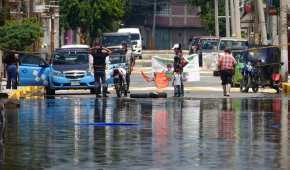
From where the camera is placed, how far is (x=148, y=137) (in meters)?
21.2

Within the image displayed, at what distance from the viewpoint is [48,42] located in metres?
83.4

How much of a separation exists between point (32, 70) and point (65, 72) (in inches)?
158

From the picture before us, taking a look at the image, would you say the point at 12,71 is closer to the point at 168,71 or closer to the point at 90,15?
the point at 168,71

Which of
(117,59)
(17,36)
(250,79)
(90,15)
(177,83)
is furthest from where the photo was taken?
(90,15)

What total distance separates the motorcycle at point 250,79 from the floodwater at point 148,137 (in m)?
9.12

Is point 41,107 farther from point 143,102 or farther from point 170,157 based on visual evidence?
point 170,157

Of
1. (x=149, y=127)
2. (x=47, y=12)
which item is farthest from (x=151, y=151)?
(x=47, y=12)

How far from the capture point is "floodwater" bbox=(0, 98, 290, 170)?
55.1ft

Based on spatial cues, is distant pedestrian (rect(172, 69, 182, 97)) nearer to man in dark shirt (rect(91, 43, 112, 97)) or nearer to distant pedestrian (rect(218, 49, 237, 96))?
distant pedestrian (rect(218, 49, 237, 96))

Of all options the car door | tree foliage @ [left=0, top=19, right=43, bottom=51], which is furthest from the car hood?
tree foliage @ [left=0, top=19, right=43, bottom=51]

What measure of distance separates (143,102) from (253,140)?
14.2 meters

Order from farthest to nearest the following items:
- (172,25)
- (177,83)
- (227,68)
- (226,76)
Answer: (172,25), (227,68), (226,76), (177,83)

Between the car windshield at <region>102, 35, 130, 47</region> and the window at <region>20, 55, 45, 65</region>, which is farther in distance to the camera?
the car windshield at <region>102, 35, 130, 47</region>

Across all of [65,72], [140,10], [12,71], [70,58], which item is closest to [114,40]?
[70,58]
